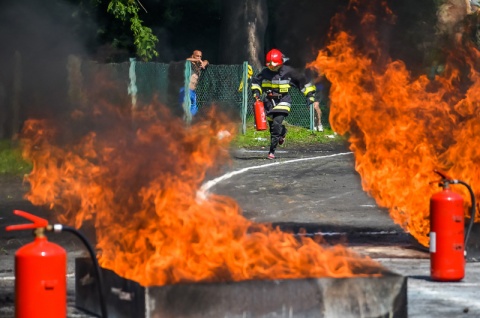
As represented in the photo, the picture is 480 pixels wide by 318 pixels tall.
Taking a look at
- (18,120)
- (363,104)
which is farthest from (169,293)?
(18,120)

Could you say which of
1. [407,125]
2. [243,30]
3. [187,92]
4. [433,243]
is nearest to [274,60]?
[187,92]

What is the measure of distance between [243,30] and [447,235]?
90.9ft

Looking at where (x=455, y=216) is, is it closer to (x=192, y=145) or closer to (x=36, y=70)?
(x=192, y=145)

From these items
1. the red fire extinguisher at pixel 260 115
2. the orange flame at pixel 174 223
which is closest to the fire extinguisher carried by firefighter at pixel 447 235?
the orange flame at pixel 174 223

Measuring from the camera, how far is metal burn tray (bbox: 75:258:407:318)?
6836 millimetres

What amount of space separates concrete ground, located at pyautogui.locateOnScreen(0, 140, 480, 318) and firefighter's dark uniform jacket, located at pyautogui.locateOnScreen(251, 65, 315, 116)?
1.06 meters

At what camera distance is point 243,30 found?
3650 centimetres

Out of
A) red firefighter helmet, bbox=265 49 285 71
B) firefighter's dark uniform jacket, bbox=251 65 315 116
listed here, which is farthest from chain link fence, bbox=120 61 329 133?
red firefighter helmet, bbox=265 49 285 71

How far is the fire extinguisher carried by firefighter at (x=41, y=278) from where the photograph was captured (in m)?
6.57

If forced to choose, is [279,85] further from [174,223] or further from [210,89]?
[174,223]

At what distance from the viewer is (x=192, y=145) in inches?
353

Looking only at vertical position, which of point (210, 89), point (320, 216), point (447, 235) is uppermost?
point (210, 89)

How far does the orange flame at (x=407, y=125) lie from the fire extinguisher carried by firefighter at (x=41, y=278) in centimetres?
506

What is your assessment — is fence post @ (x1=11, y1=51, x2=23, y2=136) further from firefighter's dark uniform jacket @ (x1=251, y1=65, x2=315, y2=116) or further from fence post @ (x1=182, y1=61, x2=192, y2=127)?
firefighter's dark uniform jacket @ (x1=251, y1=65, x2=315, y2=116)
